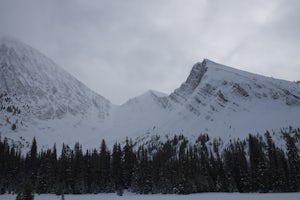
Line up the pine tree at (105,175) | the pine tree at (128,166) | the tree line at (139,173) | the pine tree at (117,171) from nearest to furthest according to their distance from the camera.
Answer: the tree line at (139,173) < the pine tree at (105,175) < the pine tree at (117,171) < the pine tree at (128,166)

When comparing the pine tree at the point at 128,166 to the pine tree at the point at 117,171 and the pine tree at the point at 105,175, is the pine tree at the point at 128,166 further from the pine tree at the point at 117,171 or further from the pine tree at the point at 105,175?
the pine tree at the point at 105,175

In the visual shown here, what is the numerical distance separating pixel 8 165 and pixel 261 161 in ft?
288

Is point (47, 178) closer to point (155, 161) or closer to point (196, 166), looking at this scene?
point (155, 161)

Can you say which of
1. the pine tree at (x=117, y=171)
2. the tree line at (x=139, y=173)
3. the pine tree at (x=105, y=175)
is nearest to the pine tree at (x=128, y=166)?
the tree line at (x=139, y=173)

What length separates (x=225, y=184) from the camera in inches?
3900

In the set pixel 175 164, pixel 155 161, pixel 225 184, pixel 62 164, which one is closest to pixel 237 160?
pixel 225 184

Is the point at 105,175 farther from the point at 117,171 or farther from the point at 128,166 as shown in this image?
the point at 128,166

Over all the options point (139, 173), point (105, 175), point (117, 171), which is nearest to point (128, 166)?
point (117, 171)

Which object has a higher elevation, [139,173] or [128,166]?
[128,166]

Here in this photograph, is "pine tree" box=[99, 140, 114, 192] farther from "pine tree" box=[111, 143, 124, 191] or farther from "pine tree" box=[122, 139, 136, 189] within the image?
"pine tree" box=[122, 139, 136, 189]

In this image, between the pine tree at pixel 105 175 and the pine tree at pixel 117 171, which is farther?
the pine tree at pixel 117 171

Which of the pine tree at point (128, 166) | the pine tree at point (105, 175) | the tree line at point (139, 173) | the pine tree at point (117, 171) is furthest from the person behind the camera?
the pine tree at point (128, 166)

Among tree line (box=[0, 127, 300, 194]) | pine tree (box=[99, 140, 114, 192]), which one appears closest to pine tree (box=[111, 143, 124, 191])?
tree line (box=[0, 127, 300, 194])

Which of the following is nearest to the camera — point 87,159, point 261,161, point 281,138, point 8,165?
point 261,161
